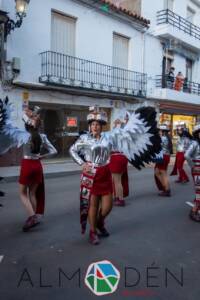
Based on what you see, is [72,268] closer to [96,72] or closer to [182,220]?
[182,220]

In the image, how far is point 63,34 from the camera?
14.0 m

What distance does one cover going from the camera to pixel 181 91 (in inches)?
763

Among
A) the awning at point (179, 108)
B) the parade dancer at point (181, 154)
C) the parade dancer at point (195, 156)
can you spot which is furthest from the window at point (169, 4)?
the parade dancer at point (195, 156)

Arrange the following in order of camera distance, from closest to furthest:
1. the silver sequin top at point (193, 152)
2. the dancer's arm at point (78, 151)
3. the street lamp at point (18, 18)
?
the dancer's arm at point (78, 151)
the silver sequin top at point (193, 152)
the street lamp at point (18, 18)

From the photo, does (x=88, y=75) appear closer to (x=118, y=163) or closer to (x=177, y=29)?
(x=177, y=29)

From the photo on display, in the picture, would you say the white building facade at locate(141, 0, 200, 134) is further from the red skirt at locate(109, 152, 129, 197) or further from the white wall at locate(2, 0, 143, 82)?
Answer: the red skirt at locate(109, 152, 129, 197)

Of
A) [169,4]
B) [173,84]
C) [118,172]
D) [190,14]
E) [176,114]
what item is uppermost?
[190,14]

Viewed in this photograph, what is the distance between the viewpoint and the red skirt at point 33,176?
4.97 m

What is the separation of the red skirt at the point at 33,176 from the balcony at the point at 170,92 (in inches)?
532

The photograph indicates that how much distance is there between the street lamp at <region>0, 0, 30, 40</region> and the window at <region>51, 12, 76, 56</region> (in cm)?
190

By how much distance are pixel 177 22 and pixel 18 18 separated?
10.4 metres

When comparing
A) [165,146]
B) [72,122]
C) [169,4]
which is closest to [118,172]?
[165,146]

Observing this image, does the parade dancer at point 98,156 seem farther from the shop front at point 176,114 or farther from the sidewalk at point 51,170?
the shop front at point 176,114

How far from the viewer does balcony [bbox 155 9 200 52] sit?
17922 mm
